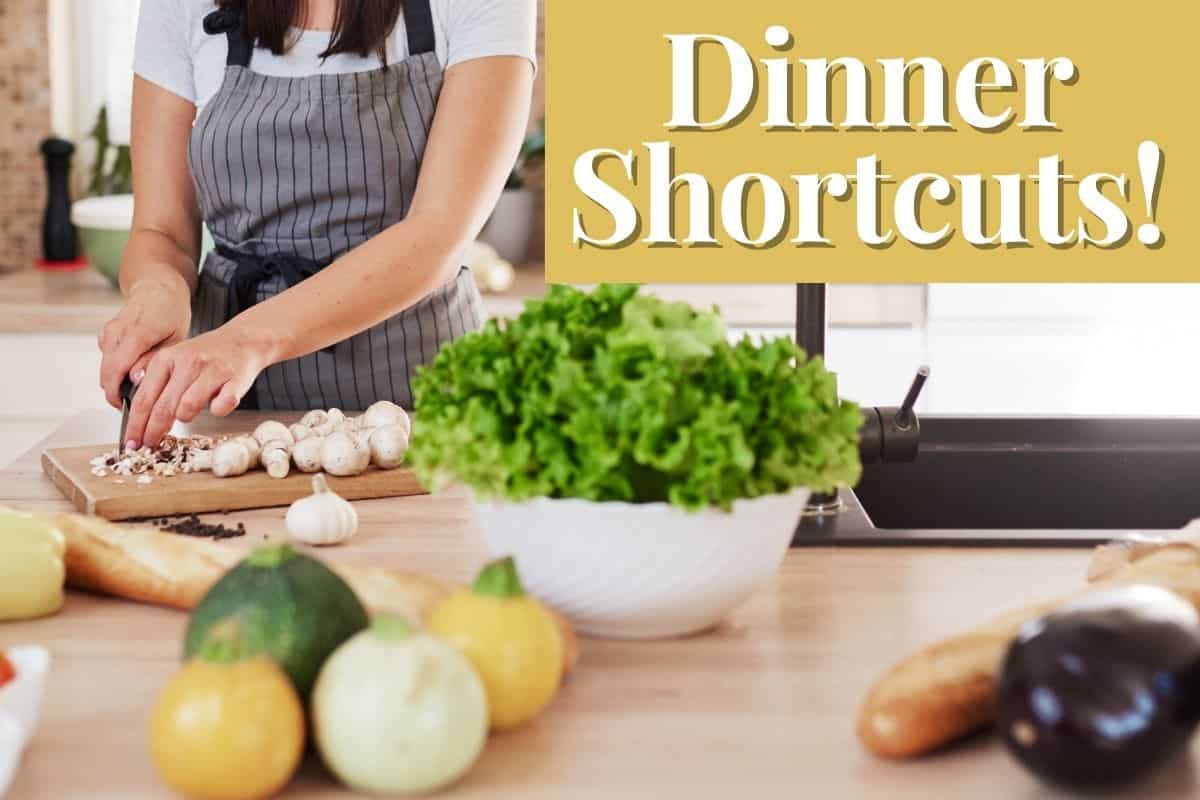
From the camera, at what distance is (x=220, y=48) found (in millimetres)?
1981

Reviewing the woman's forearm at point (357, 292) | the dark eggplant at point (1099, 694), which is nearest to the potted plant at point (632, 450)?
the dark eggplant at point (1099, 694)

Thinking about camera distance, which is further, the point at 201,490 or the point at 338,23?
the point at 338,23

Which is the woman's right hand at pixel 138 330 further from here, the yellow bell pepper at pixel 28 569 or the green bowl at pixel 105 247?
the green bowl at pixel 105 247

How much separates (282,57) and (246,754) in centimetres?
139

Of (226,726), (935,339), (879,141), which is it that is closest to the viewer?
(226,726)

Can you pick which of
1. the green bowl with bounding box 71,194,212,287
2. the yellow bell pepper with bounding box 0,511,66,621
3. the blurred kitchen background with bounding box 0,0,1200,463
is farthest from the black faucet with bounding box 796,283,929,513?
the green bowl with bounding box 71,194,212,287

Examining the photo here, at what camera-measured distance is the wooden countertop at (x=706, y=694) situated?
31.7 inches

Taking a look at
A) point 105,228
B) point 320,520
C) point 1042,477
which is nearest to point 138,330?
point 320,520

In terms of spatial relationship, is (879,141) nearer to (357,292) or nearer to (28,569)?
(357,292)

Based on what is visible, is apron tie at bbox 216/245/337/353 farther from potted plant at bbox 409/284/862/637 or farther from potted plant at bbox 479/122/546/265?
potted plant at bbox 479/122/546/265

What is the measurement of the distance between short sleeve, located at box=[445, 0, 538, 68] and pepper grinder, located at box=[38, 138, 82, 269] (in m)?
2.02

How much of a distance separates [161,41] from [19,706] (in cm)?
137

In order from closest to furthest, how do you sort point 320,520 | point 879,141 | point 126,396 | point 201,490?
point 320,520 → point 201,490 → point 126,396 → point 879,141

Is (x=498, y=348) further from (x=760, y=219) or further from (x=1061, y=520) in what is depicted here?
(x=760, y=219)
